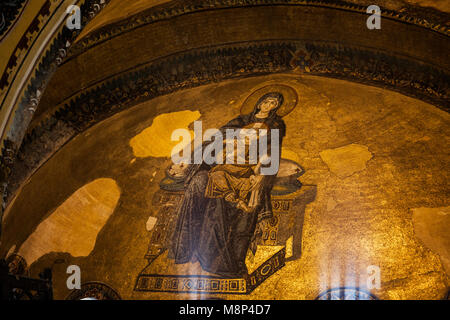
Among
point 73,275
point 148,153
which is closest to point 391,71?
point 148,153

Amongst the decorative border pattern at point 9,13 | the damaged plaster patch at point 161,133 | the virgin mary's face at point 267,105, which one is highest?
the virgin mary's face at point 267,105

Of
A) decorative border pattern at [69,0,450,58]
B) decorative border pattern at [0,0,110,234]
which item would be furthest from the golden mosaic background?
decorative border pattern at [0,0,110,234]

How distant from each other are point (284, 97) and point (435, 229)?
107 inches

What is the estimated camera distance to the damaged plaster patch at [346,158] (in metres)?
8.30

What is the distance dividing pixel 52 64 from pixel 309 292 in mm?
4651

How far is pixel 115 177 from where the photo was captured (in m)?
8.64

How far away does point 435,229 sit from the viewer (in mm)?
7785

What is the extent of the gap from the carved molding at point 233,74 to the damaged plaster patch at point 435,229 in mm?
1366

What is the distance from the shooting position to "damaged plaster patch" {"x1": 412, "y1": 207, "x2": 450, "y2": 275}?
767 centimetres

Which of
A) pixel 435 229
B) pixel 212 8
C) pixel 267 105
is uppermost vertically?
pixel 212 8

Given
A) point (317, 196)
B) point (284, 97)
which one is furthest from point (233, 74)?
point (317, 196)

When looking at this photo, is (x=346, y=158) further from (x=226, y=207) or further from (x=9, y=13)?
(x=9, y=13)

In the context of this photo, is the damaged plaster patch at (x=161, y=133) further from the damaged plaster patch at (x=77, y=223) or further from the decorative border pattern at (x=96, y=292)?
the decorative border pattern at (x=96, y=292)

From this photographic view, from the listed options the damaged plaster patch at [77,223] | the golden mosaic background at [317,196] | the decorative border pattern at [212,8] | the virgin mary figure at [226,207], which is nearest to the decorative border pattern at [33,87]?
the decorative border pattern at [212,8]
